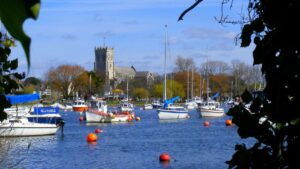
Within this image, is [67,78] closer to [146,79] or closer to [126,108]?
[146,79]

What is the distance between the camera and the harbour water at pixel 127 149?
3180 cm

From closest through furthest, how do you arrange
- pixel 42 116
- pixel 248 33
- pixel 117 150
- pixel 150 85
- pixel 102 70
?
pixel 248 33, pixel 117 150, pixel 42 116, pixel 150 85, pixel 102 70

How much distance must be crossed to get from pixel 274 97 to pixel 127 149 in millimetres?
36168

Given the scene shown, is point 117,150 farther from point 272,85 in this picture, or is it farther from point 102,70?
point 102,70

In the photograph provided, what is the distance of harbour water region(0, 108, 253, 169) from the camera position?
31.8 metres

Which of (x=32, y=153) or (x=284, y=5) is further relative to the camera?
(x=32, y=153)

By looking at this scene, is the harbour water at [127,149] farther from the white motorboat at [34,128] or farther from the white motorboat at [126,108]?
the white motorboat at [126,108]

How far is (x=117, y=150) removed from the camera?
39.7 meters

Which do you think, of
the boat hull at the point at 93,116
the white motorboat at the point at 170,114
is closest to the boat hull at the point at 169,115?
the white motorboat at the point at 170,114

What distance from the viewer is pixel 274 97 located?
14.1 ft

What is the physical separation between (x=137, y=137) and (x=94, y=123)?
62.3 ft

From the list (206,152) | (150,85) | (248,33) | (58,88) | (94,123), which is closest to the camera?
(248,33)

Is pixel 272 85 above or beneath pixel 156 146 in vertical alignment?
above

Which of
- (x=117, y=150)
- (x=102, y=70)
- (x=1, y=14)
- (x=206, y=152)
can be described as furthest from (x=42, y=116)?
(x=102, y=70)
